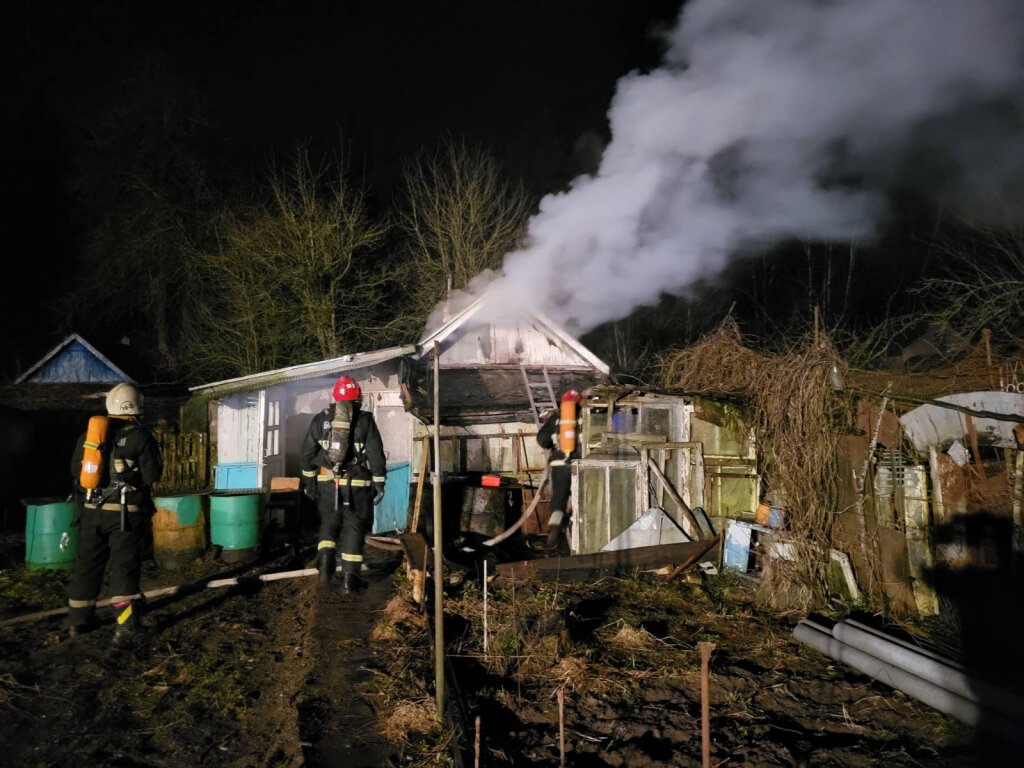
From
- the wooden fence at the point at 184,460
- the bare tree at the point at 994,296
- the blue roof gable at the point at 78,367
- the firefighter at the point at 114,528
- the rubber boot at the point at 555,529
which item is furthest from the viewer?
the blue roof gable at the point at 78,367

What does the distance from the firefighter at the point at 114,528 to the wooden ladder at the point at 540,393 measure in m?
6.40

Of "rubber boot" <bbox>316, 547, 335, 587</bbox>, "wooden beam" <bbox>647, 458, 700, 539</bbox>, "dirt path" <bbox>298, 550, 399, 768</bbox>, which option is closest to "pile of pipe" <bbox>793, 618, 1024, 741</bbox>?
"wooden beam" <bbox>647, 458, 700, 539</bbox>

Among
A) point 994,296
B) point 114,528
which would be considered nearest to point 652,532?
point 114,528

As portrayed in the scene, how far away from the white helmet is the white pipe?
22.0ft

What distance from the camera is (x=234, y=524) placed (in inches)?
311

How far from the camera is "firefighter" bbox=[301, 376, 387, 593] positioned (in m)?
6.72

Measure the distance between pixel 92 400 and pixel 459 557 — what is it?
46.7 ft

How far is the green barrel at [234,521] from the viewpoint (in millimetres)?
7902

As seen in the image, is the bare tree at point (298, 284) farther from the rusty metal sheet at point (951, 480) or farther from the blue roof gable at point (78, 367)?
the rusty metal sheet at point (951, 480)

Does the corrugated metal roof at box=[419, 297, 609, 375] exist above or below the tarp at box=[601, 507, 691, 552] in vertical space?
above

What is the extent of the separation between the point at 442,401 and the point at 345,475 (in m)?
5.12

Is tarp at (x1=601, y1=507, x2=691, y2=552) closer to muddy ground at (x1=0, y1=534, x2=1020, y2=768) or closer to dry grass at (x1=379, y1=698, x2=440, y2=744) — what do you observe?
muddy ground at (x1=0, y1=534, x2=1020, y2=768)

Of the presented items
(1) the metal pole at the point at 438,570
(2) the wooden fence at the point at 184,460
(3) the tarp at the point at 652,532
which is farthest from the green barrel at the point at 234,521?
(1) the metal pole at the point at 438,570

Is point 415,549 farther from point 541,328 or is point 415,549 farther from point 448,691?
point 541,328
